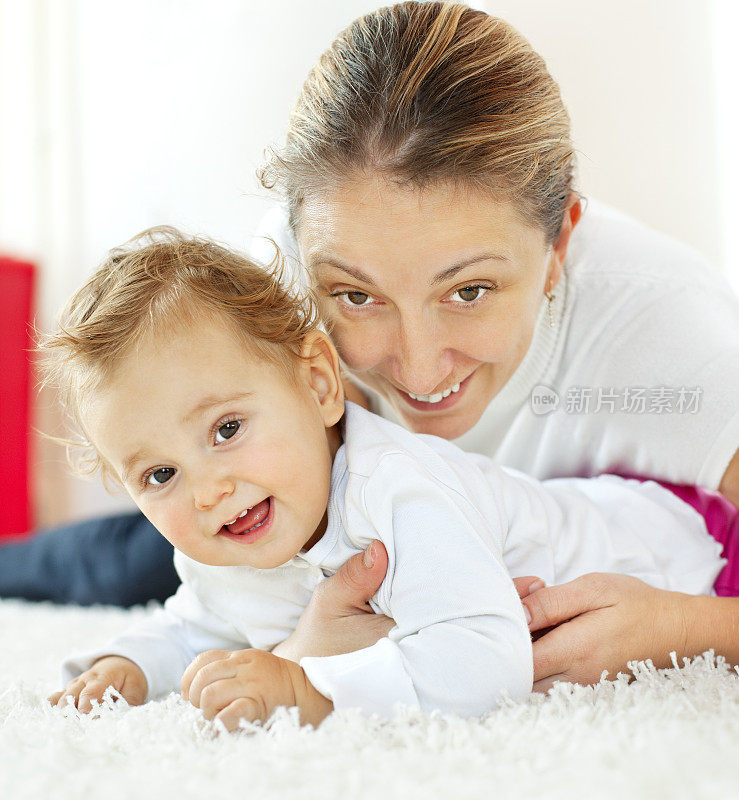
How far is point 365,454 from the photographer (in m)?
0.95

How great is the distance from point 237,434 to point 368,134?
0.38 m

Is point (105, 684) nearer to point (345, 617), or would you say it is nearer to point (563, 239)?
point (345, 617)

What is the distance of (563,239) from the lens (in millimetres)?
1198

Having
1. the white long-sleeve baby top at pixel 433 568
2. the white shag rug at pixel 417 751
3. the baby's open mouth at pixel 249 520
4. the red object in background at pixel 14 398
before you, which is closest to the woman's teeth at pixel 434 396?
the white long-sleeve baby top at pixel 433 568

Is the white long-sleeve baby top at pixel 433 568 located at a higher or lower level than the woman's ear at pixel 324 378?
lower

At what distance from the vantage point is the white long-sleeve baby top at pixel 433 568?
0.81 metres

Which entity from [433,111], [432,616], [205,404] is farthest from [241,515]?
[433,111]

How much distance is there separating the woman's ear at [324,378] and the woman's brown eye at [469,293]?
6.6 inches

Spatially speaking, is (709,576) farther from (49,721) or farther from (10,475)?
(10,475)

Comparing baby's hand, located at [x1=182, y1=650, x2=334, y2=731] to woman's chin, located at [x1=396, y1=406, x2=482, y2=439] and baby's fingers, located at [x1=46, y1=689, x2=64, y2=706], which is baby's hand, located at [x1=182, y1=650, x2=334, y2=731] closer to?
baby's fingers, located at [x1=46, y1=689, x2=64, y2=706]

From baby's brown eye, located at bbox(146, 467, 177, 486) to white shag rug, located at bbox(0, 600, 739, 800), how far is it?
0.71 ft

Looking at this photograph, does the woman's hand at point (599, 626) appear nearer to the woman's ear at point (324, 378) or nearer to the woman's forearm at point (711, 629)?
the woman's forearm at point (711, 629)

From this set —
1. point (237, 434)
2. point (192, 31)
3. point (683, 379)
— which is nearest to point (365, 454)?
point (237, 434)

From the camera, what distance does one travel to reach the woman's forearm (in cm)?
100
